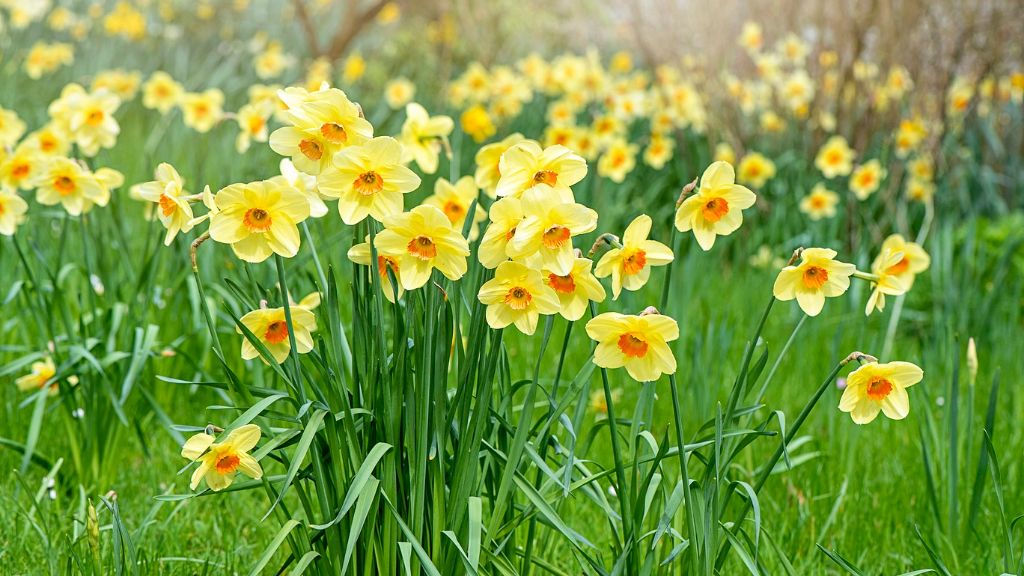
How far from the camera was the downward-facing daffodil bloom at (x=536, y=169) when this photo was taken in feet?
4.39

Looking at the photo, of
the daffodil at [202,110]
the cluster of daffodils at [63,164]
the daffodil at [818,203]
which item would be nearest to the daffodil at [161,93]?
the daffodil at [202,110]

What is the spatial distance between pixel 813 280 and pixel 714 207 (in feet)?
0.57

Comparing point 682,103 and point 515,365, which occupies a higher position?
point 682,103

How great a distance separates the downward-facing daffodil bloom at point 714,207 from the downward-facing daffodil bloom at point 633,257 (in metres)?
0.08

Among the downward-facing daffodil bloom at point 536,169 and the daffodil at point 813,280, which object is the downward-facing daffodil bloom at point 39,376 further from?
the daffodil at point 813,280

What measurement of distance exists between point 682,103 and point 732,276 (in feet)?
3.98

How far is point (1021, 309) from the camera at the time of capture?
148 inches

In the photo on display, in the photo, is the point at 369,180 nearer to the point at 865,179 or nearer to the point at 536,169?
the point at 536,169

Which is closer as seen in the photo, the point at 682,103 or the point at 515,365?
the point at 515,365

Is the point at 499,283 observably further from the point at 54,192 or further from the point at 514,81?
the point at 514,81

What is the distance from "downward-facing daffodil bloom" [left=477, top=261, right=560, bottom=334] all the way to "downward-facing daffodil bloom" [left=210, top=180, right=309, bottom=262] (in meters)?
→ 0.27

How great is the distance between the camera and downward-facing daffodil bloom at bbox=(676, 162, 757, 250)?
4.63ft

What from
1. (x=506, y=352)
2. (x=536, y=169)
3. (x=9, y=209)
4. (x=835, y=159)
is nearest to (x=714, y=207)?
(x=536, y=169)

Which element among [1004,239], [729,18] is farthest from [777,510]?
[729,18]
